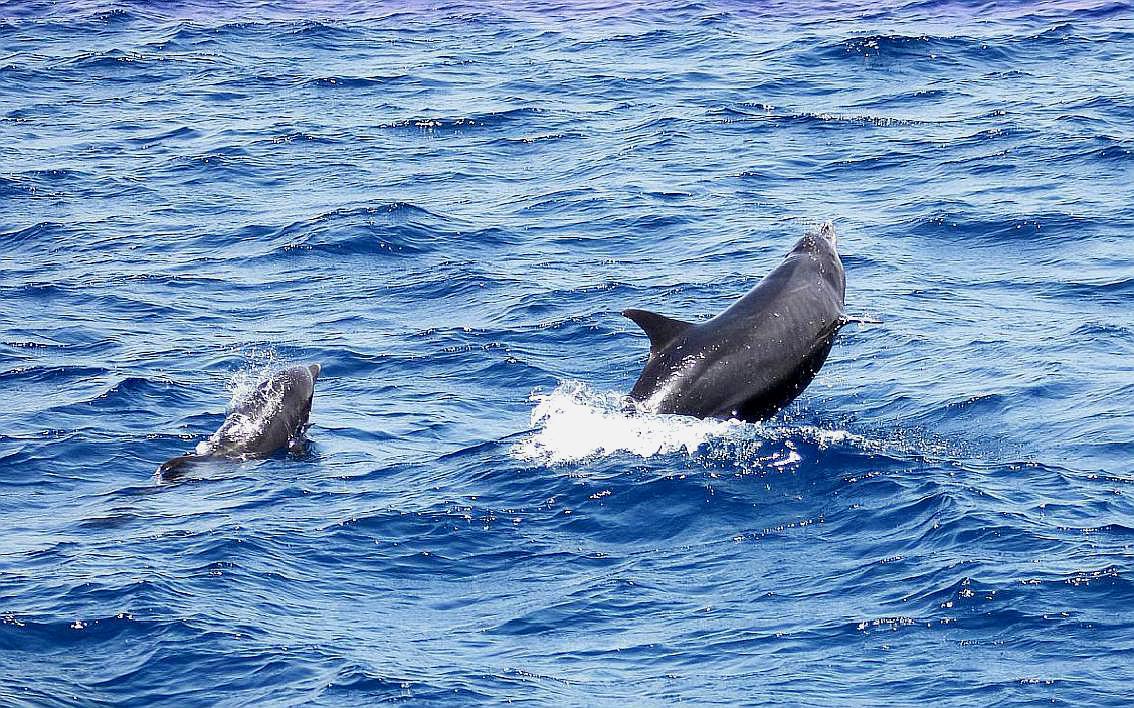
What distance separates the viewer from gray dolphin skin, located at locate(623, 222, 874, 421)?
14.8 m

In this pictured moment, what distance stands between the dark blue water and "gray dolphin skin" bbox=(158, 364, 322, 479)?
13.7 inches

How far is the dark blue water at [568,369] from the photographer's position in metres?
11.6

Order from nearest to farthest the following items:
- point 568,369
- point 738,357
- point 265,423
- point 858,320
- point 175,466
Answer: point 858,320
point 738,357
point 175,466
point 265,423
point 568,369

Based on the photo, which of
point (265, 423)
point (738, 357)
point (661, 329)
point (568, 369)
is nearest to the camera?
point (738, 357)

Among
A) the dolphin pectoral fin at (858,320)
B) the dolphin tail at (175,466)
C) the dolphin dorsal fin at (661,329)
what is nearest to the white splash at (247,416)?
the dolphin tail at (175,466)

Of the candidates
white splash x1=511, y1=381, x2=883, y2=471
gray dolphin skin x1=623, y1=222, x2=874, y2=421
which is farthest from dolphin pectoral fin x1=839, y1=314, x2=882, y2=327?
white splash x1=511, y1=381, x2=883, y2=471

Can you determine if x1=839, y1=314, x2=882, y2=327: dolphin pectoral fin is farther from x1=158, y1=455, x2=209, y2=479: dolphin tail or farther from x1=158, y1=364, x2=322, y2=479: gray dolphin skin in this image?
x1=158, y1=455, x2=209, y2=479: dolphin tail

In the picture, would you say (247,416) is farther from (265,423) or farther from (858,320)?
(858,320)

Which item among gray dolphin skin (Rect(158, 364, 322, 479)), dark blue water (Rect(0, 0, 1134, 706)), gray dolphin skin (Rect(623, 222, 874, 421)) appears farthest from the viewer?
gray dolphin skin (Rect(158, 364, 322, 479))

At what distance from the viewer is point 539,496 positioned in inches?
571

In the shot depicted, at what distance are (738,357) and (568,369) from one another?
4414 millimetres

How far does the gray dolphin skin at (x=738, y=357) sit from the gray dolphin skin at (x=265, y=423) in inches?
145

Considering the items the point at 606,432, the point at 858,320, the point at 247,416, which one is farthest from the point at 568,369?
the point at 858,320

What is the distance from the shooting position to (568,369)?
19.0m
